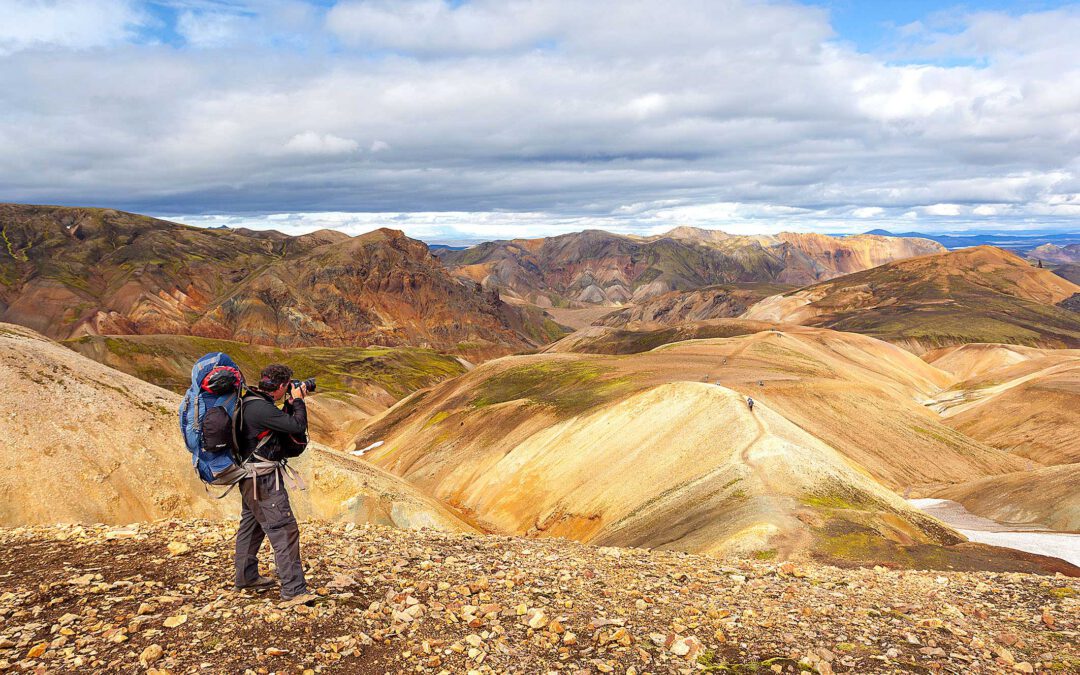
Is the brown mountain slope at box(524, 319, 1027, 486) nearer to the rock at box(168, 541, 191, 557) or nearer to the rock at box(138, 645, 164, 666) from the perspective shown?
the rock at box(168, 541, 191, 557)

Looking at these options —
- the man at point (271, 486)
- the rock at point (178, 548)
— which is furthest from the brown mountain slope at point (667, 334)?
the man at point (271, 486)

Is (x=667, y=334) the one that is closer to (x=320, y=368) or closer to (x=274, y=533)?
(x=320, y=368)

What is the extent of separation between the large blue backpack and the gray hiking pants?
0.39m

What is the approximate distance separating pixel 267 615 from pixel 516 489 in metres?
39.5

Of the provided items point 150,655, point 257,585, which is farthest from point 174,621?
point 257,585

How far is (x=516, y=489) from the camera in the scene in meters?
48.4

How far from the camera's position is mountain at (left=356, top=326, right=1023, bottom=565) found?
91.1ft

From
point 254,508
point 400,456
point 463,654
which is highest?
point 254,508

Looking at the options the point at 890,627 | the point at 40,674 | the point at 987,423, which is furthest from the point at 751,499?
the point at 987,423

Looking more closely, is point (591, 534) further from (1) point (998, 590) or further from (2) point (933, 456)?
(2) point (933, 456)

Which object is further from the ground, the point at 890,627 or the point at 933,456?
the point at 890,627

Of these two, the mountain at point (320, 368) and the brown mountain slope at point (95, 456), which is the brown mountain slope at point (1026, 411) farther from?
the mountain at point (320, 368)

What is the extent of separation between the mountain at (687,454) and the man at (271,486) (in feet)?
58.1

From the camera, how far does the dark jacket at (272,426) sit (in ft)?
33.0
